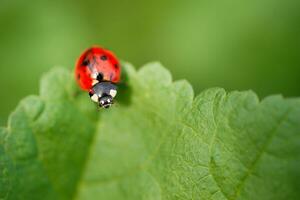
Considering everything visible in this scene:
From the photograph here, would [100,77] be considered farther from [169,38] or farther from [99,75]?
[169,38]

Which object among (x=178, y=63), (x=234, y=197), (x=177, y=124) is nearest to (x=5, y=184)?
(x=177, y=124)

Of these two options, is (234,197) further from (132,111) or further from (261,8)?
(261,8)

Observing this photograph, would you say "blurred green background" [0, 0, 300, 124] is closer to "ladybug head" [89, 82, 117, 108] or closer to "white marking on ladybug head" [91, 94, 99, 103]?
"ladybug head" [89, 82, 117, 108]

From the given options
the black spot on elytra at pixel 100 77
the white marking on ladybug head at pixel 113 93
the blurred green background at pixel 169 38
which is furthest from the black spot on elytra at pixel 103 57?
the blurred green background at pixel 169 38

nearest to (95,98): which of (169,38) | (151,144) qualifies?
(151,144)

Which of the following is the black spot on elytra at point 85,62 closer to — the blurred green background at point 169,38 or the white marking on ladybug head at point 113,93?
the white marking on ladybug head at point 113,93

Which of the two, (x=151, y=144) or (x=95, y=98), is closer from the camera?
(x=151, y=144)
